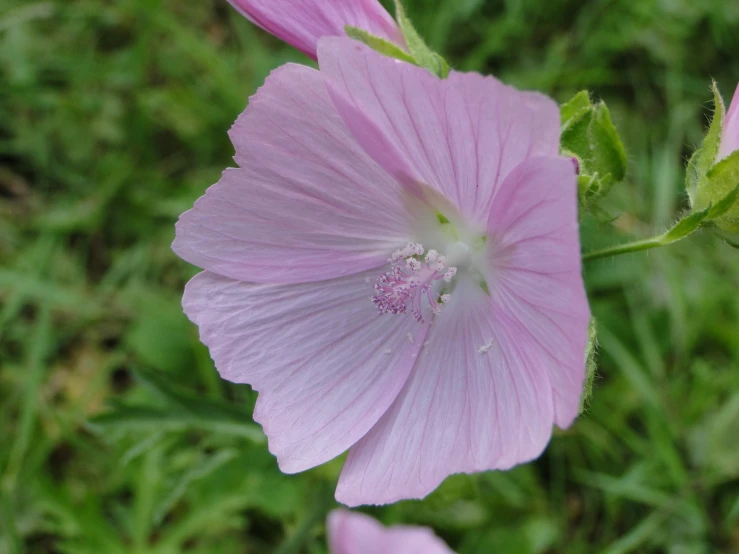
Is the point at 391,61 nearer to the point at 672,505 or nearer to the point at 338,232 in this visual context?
the point at 338,232

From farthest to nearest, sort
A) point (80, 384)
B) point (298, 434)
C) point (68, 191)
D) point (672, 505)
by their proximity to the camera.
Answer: point (68, 191) → point (80, 384) → point (672, 505) → point (298, 434)

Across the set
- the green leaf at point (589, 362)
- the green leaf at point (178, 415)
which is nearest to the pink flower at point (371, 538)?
the green leaf at point (178, 415)

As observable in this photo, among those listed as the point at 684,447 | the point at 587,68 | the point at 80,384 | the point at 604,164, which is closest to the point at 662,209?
the point at 587,68

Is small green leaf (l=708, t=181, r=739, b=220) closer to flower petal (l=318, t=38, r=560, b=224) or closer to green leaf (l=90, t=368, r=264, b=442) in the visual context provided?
flower petal (l=318, t=38, r=560, b=224)

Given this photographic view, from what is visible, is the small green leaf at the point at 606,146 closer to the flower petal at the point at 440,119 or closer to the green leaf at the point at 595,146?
the green leaf at the point at 595,146

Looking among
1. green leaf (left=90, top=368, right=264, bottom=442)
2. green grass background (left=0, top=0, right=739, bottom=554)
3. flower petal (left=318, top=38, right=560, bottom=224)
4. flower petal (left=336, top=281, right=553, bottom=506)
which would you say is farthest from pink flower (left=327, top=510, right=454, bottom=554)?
flower petal (left=318, top=38, right=560, bottom=224)

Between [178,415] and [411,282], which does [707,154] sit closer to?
[411,282]
